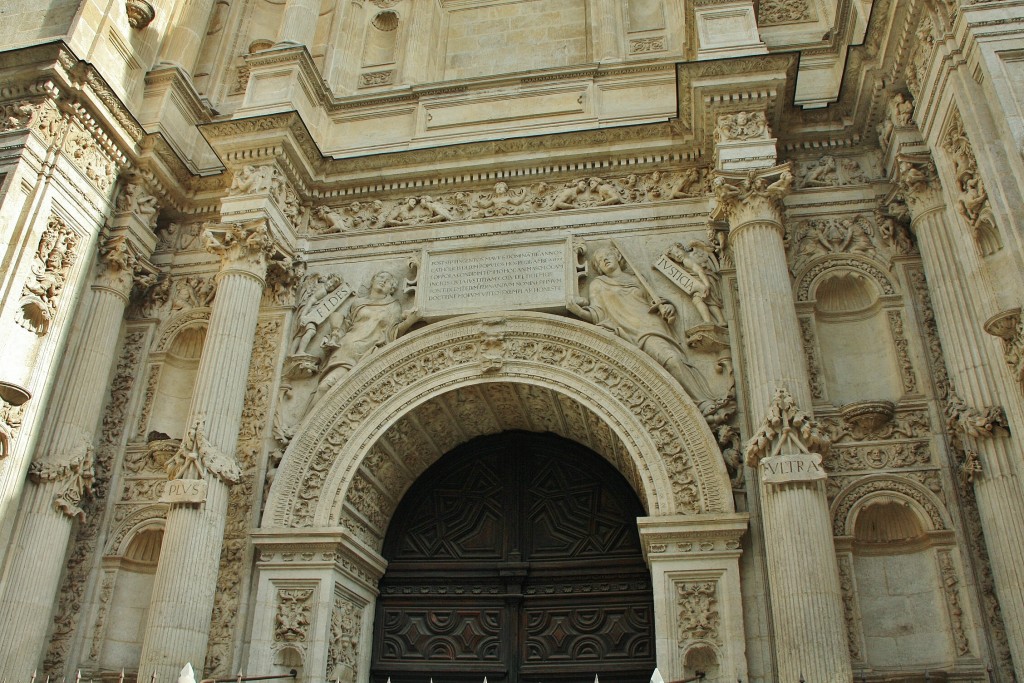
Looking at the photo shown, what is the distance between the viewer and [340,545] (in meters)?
8.72

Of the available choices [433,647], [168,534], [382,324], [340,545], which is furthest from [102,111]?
[433,647]

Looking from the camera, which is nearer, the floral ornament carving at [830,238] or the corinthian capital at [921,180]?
the corinthian capital at [921,180]

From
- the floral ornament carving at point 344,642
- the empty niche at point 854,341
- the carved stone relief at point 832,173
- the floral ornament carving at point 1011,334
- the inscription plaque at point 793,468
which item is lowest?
the floral ornament carving at point 344,642

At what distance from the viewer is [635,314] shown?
9.36m

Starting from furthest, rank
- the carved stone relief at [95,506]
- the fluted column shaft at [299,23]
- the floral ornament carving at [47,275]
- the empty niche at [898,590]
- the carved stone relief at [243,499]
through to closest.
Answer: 1. the fluted column shaft at [299,23]
2. the floral ornament carving at [47,275]
3. the carved stone relief at [95,506]
4. the carved stone relief at [243,499]
5. the empty niche at [898,590]

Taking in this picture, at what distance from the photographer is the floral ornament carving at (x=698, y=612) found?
24.8 ft

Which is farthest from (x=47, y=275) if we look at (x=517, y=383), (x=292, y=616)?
(x=517, y=383)

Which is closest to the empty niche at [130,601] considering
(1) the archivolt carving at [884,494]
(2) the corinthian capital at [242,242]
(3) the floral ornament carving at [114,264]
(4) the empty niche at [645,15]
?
(3) the floral ornament carving at [114,264]

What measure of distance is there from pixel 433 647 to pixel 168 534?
3.14 m

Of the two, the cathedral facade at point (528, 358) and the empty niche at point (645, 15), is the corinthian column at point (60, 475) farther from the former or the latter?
the empty niche at point (645, 15)

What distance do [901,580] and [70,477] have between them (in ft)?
27.1

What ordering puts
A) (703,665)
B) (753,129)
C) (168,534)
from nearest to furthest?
(703,665)
(168,534)
(753,129)

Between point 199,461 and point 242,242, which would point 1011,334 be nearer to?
point 199,461

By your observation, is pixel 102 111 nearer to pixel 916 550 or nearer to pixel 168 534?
pixel 168 534
